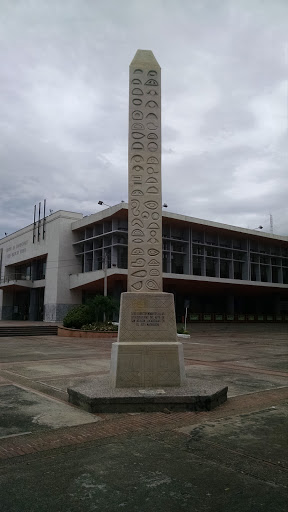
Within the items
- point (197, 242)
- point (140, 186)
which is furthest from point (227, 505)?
point (197, 242)

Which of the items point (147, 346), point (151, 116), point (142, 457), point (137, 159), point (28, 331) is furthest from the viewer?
point (28, 331)

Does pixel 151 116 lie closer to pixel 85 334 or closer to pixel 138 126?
pixel 138 126

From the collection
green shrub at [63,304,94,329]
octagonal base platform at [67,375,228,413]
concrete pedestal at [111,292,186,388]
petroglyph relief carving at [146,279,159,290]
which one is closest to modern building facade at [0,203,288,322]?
green shrub at [63,304,94,329]

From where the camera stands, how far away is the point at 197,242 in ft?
141

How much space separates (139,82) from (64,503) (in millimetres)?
8107

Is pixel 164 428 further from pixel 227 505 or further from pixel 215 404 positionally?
pixel 227 505

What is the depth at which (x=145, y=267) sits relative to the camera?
26.3ft

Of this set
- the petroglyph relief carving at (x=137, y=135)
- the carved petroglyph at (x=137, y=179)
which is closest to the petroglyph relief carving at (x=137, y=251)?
the carved petroglyph at (x=137, y=179)

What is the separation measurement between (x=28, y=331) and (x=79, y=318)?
4.80 m

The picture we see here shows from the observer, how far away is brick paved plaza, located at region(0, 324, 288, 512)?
3387 millimetres

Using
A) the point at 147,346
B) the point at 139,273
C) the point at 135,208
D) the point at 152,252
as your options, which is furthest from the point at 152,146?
the point at 147,346

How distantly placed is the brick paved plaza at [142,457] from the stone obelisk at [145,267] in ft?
3.88

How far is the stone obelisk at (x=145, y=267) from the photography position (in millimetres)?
7395

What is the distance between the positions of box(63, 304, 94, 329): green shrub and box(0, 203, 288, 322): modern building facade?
218 inches
